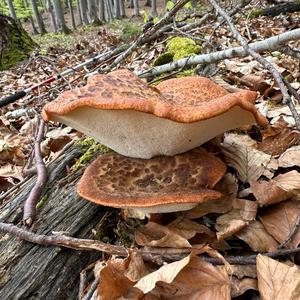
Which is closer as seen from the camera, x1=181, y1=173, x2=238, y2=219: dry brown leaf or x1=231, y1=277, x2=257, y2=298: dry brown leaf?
x1=231, y1=277, x2=257, y2=298: dry brown leaf

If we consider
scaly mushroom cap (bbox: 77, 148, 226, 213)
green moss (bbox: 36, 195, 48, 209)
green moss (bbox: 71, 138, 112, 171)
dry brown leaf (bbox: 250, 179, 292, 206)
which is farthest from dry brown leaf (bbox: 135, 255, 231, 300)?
green moss (bbox: 71, 138, 112, 171)

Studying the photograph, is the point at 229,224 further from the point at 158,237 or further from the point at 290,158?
the point at 290,158

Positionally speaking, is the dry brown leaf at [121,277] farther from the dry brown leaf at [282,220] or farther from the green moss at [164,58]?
the green moss at [164,58]

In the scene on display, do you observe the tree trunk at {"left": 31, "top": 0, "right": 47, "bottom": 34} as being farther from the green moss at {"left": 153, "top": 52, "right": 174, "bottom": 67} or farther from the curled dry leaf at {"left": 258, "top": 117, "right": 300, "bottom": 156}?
the curled dry leaf at {"left": 258, "top": 117, "right": 300, "bottom": 156}

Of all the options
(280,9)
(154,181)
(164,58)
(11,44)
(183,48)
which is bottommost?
(11,44)

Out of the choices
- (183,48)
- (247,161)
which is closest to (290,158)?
(247,161)

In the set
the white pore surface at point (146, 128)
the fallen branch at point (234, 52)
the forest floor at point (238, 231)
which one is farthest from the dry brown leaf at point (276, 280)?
the fallen branch at point (234, 52)
